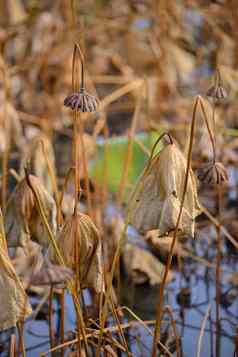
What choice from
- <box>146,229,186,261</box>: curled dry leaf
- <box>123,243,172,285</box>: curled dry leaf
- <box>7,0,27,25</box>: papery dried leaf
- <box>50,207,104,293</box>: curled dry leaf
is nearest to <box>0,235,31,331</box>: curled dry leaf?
<box>50,207,104,293</box>: curled dry leaf

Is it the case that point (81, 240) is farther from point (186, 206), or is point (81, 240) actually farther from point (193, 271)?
point (193, 271)

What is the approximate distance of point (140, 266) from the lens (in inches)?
48.5

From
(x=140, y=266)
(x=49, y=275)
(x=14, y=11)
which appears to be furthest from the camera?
(x=14, y=11)

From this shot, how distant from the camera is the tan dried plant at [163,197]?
70 centimetres

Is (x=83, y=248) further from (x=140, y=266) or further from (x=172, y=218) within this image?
(x=140, y=266)

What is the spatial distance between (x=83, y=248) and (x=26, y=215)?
0.25 feet

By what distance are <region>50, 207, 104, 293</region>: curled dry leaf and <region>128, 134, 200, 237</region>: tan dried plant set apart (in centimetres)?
4

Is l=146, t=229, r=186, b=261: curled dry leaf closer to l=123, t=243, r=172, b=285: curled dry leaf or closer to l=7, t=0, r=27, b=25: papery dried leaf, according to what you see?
l=123, t=243, r=172, b=285: curled dry leaf

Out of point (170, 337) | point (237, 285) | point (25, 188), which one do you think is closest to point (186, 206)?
point (25, 188)

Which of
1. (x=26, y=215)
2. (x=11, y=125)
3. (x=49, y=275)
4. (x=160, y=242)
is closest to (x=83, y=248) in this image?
(x=26, y=215)

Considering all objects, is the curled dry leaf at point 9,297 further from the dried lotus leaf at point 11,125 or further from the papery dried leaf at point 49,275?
the dried lotus leaf at point 11,125

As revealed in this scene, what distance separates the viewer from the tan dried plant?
0.70m

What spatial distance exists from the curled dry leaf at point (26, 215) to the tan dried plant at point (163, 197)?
11 cm

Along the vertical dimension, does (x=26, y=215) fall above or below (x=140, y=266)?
above
